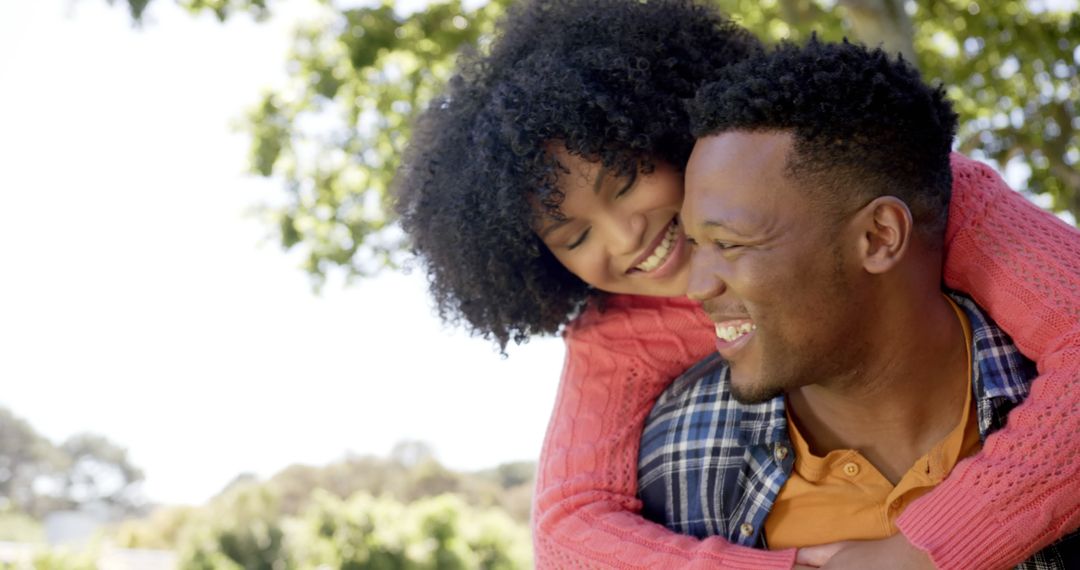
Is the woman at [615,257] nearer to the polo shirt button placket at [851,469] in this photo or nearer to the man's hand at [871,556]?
the man's hand at [871,556]

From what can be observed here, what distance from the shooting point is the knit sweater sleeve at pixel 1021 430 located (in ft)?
7.55

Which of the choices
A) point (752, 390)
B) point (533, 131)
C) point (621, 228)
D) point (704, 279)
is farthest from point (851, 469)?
point (533, 131)

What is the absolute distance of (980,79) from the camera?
34.1ft

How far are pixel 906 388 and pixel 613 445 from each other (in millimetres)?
746

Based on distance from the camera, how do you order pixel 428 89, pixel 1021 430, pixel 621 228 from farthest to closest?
pixel 428 89 → pixel 621 228 → pixel 1021 430

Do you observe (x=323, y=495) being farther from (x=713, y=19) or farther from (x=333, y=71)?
(x=713, y=19)

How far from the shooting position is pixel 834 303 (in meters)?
2.45

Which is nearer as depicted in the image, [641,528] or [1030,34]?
[641,528]

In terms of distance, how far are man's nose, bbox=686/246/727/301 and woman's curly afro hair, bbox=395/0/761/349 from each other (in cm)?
37

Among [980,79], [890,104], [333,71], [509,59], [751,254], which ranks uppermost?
[333,71]

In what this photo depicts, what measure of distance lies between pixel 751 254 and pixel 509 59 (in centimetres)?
→ 97

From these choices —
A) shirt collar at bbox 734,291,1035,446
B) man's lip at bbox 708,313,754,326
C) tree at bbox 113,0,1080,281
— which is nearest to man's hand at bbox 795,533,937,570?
shirt collar at bbox 734,291,1035,446

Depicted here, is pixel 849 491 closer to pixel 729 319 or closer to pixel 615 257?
pixel 729 319

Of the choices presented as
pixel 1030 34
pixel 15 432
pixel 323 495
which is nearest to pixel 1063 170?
pixel 1030 34
